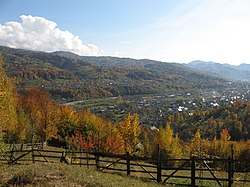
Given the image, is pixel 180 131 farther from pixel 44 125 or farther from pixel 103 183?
pixel 103 183

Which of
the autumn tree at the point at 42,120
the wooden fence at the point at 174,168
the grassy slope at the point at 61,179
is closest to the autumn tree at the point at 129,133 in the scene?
the autumn tree at the point at 42,120

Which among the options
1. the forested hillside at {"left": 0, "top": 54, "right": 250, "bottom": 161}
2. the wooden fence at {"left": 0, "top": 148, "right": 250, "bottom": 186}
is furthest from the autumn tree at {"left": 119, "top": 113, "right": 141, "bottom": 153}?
the wooden fence at {"left": 0, "top": 148, "right": 250, "bottom": 186}

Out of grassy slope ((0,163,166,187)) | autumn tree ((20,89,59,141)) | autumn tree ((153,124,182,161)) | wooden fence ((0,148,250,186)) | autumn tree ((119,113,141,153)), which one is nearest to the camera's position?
grassy slope ((0,163,166,187))

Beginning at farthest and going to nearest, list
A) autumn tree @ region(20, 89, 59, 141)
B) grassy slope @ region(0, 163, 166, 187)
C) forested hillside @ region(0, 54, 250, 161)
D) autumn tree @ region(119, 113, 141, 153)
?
autumn tree @ region(119, 113, 141, 153) < autumn tree @ region(20, 89, 59, 141) < forested hillside @ region(0, 54, 250, 161) < grassy slope @ region(0, 163, 166, 187)

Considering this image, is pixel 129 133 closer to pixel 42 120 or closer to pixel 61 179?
pixel 42 120

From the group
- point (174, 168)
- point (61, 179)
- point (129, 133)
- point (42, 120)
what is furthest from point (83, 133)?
point (61, 179)

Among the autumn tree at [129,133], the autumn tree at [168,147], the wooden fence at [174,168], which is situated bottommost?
the autumn tree at [168,147]

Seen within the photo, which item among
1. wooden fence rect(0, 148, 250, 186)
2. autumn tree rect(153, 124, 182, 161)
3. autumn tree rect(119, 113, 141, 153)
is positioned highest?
wooden fence rect(0, 148, 250, 186)

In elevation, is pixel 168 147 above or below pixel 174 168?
below

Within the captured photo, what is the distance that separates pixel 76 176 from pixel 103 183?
2208 millimetres

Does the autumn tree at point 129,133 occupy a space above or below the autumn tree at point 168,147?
above

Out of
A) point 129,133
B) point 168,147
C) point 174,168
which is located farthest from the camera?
point 168,147

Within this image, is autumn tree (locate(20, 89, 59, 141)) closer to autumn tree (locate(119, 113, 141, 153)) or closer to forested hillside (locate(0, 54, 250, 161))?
forested hillside (locate(0, 54, 250, 161))

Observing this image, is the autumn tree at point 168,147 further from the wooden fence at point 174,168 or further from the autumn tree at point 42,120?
the wooden fence at point 174,168
